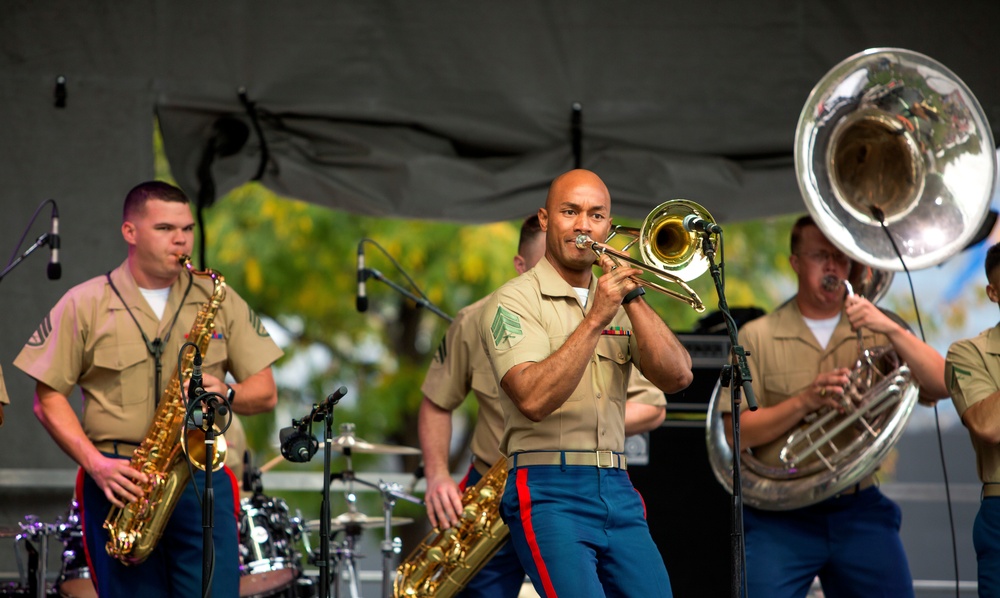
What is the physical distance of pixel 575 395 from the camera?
4324 mm

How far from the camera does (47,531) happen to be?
585cm

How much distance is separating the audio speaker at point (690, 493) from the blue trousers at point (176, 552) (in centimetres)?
232

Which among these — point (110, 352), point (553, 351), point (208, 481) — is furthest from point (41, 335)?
point (553, 351)

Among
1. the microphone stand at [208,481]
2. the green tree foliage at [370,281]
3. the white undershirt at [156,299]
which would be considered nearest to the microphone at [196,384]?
the microphone stand at [208,481]

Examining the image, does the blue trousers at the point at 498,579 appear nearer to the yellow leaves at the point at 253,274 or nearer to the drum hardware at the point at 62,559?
the drum hardware at the point at 62,559

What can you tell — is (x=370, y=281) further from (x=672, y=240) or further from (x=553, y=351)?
(x=553, y=351)

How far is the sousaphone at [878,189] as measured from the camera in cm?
562

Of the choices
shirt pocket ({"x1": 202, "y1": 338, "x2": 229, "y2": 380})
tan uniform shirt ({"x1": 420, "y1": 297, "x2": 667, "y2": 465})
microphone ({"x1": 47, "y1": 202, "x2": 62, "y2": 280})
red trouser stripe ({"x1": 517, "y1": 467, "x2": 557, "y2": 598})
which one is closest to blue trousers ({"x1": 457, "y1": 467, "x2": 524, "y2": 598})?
tan uniform shirt ({"x1": 420, "y1": 297, "x2": 667, "y2": 465})

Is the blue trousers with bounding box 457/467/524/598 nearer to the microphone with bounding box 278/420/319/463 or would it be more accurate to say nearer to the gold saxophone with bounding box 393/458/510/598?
the gold saxophone with bounding box 393/458/510/598

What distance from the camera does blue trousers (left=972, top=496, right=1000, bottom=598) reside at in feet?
15.9

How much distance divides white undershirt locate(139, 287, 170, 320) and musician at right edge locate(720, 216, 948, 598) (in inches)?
108

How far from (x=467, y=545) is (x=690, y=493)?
1678 mm

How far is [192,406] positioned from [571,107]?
10.9 ft

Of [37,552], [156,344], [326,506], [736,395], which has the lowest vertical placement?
[37,552]
